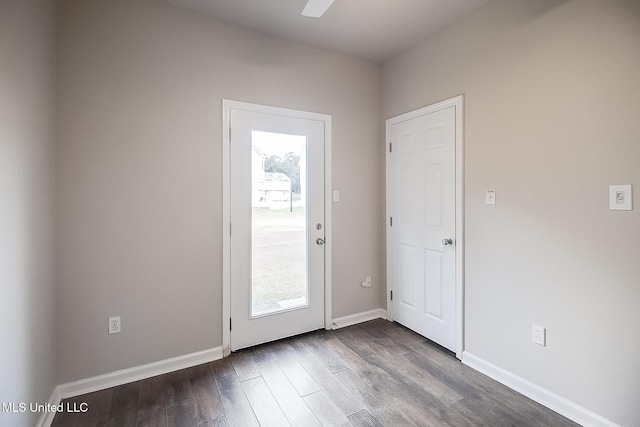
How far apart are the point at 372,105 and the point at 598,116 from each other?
194cm

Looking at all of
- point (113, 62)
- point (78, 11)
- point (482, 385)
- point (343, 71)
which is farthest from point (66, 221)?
point (482, 385)

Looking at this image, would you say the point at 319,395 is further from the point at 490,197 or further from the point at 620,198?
the point at 620,198

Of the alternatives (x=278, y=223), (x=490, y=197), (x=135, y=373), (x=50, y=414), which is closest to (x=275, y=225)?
(x=278, y=223)

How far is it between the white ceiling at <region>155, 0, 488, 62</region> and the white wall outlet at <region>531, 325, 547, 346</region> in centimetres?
234

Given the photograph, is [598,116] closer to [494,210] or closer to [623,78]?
[623,78]

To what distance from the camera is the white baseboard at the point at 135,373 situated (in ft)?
6.54

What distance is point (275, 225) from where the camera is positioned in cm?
273

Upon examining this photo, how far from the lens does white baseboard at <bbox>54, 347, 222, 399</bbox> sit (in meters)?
1.99

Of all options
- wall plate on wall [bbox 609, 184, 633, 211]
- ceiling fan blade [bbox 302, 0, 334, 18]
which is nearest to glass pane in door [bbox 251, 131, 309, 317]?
ceiling fan blade [bbox 302, 0, 334, 18]

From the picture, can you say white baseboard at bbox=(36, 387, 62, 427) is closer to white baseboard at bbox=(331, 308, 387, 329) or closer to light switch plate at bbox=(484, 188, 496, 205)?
white baseboard at bbox=(331, 308, 387, 329)

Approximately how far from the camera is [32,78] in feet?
5.24

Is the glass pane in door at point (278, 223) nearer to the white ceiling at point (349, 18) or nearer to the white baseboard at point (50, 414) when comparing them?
the white ceiling at point (349, 18)

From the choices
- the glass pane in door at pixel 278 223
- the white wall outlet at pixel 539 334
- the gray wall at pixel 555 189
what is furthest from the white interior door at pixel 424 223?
the glass pane in door at pixel 278 223

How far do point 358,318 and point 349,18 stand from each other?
2802 millimetres
